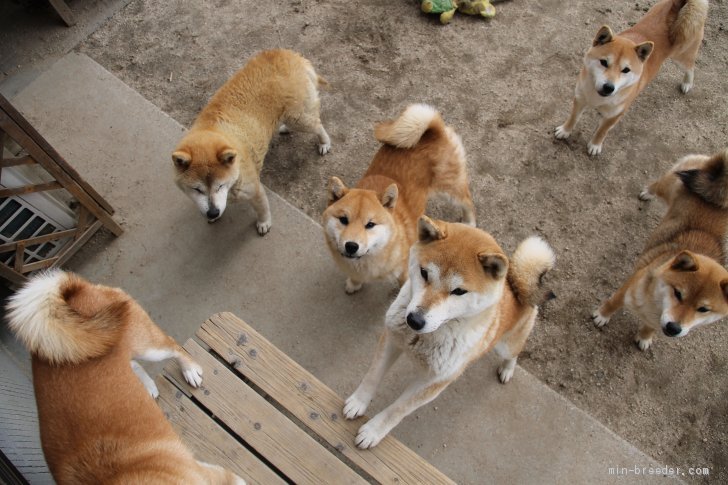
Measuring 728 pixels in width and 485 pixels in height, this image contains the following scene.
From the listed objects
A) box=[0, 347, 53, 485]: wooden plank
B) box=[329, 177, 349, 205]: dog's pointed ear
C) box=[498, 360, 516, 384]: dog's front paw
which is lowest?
box=[498, 360, 516, 384]: dog's front paw

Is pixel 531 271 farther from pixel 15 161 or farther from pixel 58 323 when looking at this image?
pixel 15 161

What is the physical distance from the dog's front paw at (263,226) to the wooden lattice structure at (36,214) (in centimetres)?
103

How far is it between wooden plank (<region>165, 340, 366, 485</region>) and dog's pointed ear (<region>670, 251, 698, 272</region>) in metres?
2.00

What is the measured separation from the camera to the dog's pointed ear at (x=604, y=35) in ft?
10.4

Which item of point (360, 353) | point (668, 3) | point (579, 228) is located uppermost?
point (668, 3)

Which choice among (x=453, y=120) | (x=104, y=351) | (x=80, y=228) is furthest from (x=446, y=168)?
(x=80, y=228)

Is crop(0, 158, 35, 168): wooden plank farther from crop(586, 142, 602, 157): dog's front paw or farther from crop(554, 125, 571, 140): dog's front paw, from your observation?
crop(586, 142, 602, 157): dog's front paw

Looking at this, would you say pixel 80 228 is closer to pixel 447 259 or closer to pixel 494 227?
pixel 447 259

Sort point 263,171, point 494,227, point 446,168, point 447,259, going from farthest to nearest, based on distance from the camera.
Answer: point 263,171, point 494,227, point 446,168, point 447,259

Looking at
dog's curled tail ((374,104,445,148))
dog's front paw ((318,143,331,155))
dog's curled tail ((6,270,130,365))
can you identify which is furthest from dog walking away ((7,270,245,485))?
dog's front paw ((318,143,331,155))

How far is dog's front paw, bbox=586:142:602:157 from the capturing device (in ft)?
12.4

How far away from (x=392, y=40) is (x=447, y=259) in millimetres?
3183

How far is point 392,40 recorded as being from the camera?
439cm

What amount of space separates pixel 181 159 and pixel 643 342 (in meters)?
3.18
